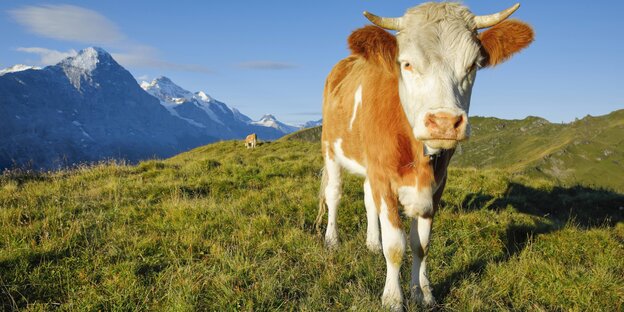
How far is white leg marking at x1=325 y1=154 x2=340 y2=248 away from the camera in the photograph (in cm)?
634

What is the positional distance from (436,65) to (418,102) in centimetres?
36

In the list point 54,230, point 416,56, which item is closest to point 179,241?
point 54,230

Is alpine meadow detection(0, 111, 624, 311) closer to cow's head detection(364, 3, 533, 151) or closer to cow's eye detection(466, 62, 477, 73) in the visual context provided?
cow's head detection(364, 3, 533, 151)

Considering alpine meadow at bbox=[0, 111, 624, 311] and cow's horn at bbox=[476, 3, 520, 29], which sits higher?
cow's horn at bbox=[476, 3, 520, 29]

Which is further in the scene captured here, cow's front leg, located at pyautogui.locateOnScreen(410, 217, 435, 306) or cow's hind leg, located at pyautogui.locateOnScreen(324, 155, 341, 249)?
cow's hind leg, located at pyautogui.locateOnScreen(324, 155, 341, 249)

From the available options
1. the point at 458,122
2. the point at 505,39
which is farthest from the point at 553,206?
the point at 458,122

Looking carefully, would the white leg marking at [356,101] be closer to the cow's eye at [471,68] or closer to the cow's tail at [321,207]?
the cow's tail at [321,207]

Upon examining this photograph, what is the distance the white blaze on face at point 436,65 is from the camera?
354 cm

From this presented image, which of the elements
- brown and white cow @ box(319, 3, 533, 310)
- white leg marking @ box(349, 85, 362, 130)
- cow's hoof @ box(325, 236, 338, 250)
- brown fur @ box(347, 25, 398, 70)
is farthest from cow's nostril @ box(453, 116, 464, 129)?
cow's hoof @ box(325, 236, 338, 250)

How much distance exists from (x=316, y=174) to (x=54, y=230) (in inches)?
294

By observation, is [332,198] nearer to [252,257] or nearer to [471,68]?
[252,257]

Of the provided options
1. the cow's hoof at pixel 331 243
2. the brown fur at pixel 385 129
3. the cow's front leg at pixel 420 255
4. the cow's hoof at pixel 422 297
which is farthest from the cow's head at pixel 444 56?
the cow's hoof at pixel 331 243

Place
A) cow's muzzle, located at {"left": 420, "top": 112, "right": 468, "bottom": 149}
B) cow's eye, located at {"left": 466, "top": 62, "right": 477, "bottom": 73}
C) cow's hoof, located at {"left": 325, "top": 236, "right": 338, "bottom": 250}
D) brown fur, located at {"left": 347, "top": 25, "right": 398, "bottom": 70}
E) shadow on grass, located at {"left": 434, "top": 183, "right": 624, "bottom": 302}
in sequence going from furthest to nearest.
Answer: shadow on grass, located at {"left": 434, "top": 183, "right": 624, "bottom": 302} < cow's hoof, located at {"left": 325, "top": 236, "right": 338, "bottom": 250} < brown fur, located at {"left": 347, "top": 25, "right": 398, "bottom": 70} < cow's eye, located at {"left": 466, "top": 62, "right": 477, "bottom": 73} < cow's muzzle, located at {"left": 420, "top": 112, "right": 468, "bottom": 149}

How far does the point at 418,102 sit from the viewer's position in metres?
3.77
